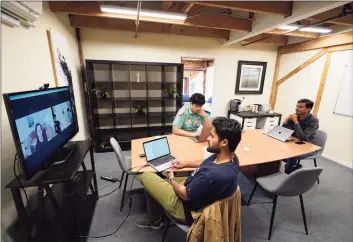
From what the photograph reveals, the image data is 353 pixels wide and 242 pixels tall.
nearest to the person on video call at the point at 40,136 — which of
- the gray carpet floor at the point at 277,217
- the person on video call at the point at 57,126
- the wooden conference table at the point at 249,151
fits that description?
the person on video call at the point at 57,126

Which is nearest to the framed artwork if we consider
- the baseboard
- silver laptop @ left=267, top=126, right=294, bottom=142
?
silver laptop @ left=267, top=126, right=294, bottom=142

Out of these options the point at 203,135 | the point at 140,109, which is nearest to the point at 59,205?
the point at 203,135

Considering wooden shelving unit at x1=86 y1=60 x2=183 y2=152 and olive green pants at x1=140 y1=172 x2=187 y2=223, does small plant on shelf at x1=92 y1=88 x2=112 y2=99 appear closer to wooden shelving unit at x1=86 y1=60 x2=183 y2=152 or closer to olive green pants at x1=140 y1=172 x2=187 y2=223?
wooden shelving unit at x1=86 y1=60 x2=183 y2=152

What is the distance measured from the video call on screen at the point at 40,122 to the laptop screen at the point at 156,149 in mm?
826

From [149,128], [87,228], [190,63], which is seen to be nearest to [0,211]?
[87,228]

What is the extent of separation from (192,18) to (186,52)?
1107 mm

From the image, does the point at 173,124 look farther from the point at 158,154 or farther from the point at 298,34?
the point at 298,34

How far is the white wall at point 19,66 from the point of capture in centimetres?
133

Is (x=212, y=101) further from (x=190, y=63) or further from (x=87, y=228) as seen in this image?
(x=87, y=228)

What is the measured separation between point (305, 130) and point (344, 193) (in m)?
1.02

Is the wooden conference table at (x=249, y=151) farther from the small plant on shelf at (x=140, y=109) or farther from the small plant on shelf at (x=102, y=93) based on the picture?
the small plant on shelf at (x=102, y=93)

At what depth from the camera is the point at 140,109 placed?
3607mm

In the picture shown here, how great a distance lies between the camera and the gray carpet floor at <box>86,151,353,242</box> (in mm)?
1669

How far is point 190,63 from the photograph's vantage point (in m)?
6.18
